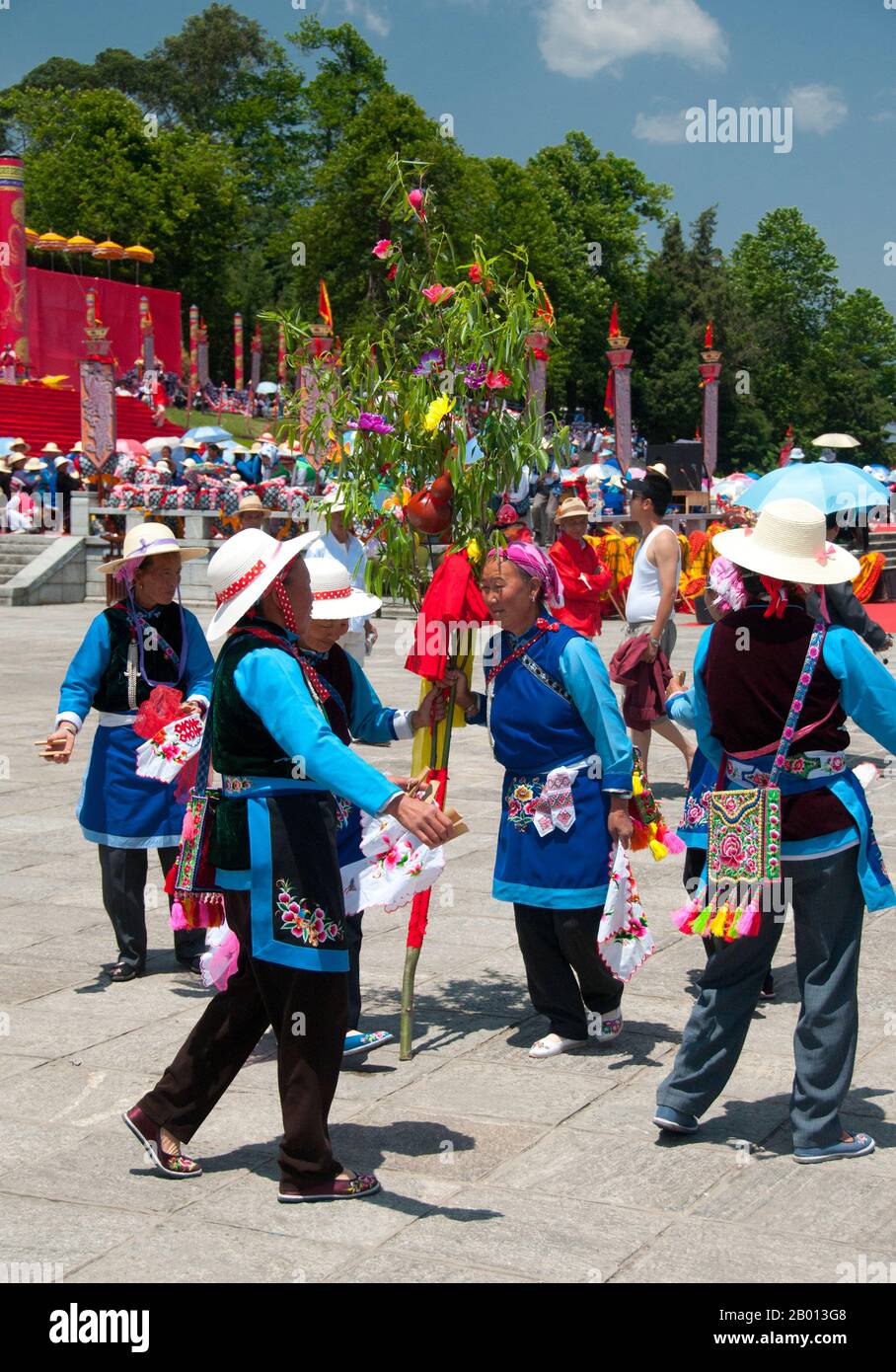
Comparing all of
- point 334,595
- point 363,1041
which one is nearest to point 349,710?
point 334,595

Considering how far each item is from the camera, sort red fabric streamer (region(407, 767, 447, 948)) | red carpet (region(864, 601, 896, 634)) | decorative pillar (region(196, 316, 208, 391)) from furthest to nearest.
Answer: decorative pillar (region(196, 316, 208, 391))
red carpet (region(864, 601, 896, 634))
red fabric streamer (region(407, 767, 447, 948))

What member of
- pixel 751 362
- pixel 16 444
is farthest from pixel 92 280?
pixel 751 362

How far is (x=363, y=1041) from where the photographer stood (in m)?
5.09

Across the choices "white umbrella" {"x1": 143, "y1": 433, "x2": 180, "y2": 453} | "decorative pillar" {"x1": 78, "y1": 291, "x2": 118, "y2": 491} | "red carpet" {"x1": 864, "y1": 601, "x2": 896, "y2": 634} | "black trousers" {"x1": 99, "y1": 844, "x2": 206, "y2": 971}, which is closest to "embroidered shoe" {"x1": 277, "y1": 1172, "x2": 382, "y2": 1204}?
"black trousers" {"x1": 99, "y1": 844, "x2": 206, "y2": 971}

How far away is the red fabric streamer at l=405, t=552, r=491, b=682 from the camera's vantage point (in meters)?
4.91

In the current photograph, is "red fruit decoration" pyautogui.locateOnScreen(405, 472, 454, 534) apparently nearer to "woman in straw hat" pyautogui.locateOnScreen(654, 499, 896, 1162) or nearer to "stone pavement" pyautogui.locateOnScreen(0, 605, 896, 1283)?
"woman in straw hat" pyautogui.locateOnScreen(654, 499, 896, 1162)

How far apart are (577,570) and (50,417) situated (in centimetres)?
3419

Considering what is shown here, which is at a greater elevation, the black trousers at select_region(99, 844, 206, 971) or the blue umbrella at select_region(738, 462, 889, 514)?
the blue umbrella at select_region(738, 462, 889, 514)

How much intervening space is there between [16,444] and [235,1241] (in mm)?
27699

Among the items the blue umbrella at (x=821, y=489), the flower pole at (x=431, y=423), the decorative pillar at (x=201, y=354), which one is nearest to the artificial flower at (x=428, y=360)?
the flower pole at (x=431, y=423)

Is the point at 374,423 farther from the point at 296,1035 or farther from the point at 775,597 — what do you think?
the point at 296,1035

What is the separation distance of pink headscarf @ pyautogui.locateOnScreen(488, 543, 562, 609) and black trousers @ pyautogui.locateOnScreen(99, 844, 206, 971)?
2.05 m

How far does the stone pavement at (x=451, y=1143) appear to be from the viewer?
3.60m
